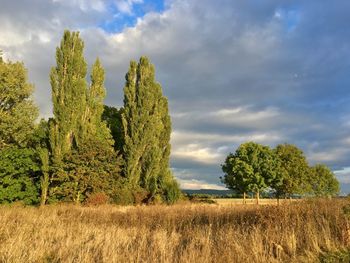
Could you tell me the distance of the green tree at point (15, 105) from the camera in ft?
104

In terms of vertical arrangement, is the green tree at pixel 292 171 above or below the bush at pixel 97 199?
above

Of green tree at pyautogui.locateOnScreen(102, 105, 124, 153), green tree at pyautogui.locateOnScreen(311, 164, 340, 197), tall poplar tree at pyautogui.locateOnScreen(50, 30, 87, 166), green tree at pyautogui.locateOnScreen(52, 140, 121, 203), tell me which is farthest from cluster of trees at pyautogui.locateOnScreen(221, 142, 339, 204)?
tall poplar tree at pyautogui.locateOnScreen(50, 30, 87, 166)

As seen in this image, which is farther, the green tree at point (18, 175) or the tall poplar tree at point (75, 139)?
the tall poplar tree at point (75, 139)

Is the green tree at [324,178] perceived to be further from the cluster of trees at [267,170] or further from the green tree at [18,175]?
the green tree at [18,175]

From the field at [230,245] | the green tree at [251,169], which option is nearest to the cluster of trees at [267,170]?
the green tree at [251,169]

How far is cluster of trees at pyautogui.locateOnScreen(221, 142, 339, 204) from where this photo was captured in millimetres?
53094

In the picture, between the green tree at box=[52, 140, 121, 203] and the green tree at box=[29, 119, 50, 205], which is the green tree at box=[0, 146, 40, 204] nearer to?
the green tree at box=[29, 119, 50, 205]

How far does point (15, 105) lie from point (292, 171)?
41.5 meters

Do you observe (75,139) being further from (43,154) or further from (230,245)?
(230,245)

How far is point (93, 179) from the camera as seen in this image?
33.0 metres

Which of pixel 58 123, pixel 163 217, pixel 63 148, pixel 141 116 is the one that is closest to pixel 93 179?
pixel 63 148

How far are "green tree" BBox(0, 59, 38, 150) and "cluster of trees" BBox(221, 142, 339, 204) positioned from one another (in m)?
30.4

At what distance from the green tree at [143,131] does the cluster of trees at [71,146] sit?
0.34 ft

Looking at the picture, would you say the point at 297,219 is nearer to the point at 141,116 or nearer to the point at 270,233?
the point at 270,233
